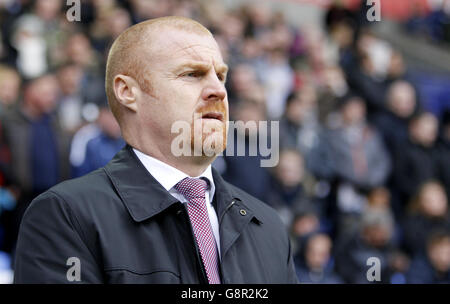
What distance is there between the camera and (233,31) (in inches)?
340

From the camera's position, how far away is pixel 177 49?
226 centimetres

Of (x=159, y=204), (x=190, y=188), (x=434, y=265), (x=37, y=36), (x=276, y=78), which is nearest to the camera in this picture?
(x=159, y=204)

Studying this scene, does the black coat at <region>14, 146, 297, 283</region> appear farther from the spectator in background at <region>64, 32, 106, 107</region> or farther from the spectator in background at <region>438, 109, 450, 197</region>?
the spectator in background at <region>438, 109, 450, 197</region>

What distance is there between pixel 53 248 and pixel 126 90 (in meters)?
0.60

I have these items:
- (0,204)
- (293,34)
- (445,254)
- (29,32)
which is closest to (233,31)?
(293,34)

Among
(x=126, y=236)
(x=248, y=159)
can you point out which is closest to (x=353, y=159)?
(x=248, y=159)

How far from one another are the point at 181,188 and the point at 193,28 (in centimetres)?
50

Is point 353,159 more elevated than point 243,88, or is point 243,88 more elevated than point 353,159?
point 243,88

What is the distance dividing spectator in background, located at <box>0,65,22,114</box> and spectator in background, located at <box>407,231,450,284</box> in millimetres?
4048

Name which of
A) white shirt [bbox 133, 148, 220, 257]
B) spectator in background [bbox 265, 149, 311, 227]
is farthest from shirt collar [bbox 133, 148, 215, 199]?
spectator in background [bbox 265, 149, 311, 227]

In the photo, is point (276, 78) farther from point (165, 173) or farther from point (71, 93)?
point (165, 173)

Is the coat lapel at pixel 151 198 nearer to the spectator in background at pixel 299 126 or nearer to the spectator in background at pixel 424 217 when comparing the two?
the spectator in background at pixel 299 126

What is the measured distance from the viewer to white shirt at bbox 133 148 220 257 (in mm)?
2211
